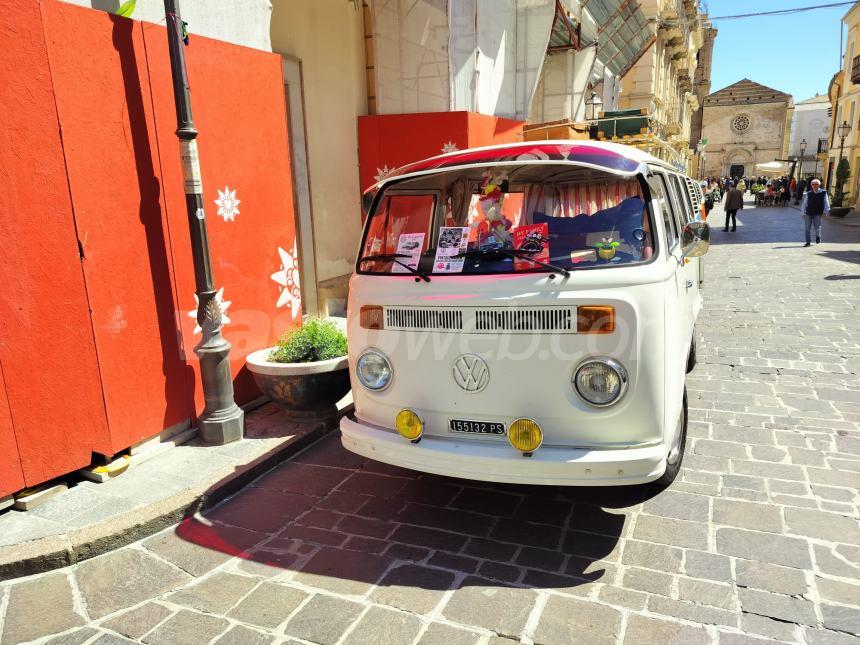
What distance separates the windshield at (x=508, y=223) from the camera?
11.9 feet

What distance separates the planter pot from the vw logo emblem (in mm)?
2108

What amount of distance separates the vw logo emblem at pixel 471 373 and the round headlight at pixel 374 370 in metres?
0.46

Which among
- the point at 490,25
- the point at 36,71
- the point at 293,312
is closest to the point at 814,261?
the point at 490,25

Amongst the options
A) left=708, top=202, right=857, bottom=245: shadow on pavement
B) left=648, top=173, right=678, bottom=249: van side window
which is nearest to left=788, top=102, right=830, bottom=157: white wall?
left=708, top=202, right=857, bottom=245: shadow on pavement

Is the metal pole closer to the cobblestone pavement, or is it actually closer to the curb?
the curb

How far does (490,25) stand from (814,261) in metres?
9.52

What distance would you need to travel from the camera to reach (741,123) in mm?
79188

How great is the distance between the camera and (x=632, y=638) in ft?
9.50

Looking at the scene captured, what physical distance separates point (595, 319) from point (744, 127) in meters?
88.5

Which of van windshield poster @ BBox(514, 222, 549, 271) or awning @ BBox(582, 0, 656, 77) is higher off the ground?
awning @ BBox(582, 0, 656, 77)

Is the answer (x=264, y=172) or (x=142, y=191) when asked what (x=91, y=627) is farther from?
(x=264, y=172)

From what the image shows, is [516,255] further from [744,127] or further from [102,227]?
[744,127]

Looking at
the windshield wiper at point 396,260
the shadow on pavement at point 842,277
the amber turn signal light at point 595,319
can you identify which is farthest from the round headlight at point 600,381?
the shadow on pavement at point 842,277

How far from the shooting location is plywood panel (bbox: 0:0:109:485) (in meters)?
3.83
